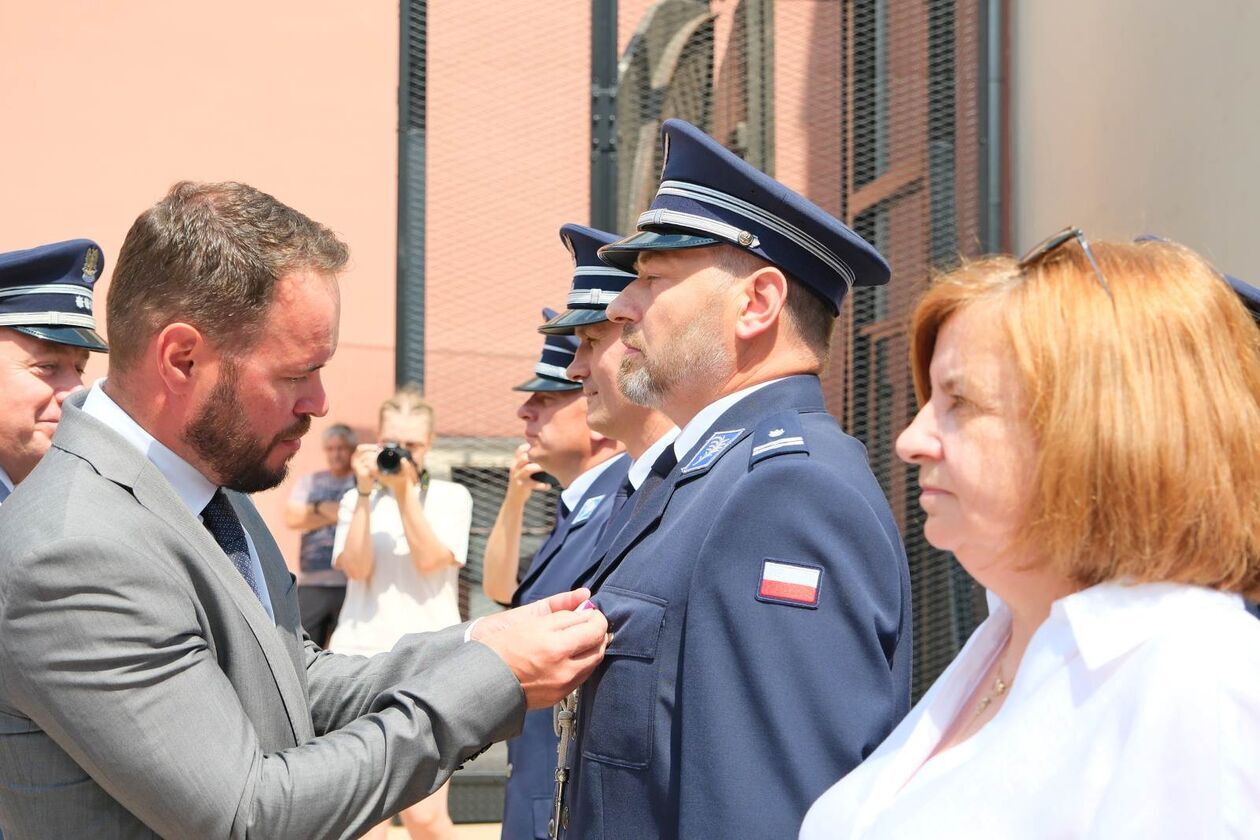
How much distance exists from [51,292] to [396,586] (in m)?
2.05

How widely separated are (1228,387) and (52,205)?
17.8 ft

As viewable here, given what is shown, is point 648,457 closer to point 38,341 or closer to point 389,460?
point 38,341

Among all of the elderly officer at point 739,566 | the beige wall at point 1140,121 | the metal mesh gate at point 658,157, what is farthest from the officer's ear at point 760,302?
the metal mesh gate at point 658,157

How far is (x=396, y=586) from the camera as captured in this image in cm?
474

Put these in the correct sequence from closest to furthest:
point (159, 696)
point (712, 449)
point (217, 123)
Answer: point (159, 696) < point (712, 449) < point (217, 123)

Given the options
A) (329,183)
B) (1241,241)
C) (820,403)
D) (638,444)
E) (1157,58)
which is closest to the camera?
(820,403)

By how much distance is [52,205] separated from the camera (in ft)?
18.7

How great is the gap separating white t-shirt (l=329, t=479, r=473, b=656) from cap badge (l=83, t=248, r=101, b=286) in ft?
6.32

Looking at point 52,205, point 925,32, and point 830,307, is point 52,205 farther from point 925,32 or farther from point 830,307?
point 830,307

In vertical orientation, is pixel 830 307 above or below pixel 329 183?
below

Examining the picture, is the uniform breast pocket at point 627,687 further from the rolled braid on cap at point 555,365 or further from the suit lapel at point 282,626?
the rolled braid on cap at point 555,365

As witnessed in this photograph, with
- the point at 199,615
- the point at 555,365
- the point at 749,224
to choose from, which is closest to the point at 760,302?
the point at 749,224

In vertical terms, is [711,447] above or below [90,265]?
below

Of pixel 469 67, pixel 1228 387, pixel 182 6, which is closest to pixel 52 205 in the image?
pixel 182 6
